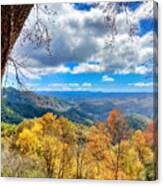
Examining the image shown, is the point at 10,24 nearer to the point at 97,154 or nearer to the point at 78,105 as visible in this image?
the point at 78,105

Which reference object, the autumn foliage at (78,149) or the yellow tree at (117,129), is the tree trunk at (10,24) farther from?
the yellow tree at (117,129)

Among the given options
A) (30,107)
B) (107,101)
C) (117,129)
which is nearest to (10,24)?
(30,107)

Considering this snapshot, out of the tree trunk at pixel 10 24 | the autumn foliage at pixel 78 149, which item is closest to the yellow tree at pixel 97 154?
the autumn foliage at pixel 78 149

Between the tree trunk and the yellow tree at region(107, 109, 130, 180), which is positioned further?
the tree trunk

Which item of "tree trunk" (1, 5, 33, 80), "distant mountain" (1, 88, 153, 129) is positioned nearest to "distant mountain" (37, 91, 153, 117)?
"distant mountain" (1, 88, 153, 129)

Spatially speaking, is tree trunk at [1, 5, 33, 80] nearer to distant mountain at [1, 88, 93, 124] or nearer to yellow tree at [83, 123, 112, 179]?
distant mountain at [1, 88, 93, 124]

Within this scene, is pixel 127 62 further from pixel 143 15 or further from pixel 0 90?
pixel 0 90

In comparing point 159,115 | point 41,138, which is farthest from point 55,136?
point 159,115
